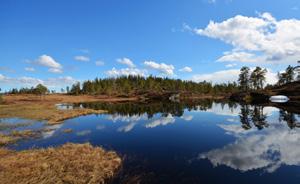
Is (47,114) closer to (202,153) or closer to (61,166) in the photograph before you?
(61,166)

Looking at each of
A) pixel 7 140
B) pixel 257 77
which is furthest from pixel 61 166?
pixel 257 77

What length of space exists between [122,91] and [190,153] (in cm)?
16405

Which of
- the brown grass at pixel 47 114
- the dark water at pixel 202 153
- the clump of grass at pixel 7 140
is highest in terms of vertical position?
the brown grass at pixel 47 114

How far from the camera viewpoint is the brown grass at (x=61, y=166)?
1434cm

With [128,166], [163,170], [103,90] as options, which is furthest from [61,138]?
[103,90]

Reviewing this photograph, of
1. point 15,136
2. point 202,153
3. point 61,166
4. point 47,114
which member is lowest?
point 202,153

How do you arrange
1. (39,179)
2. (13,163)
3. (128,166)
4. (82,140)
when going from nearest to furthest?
(39,179)
(13,163)
(128,166)
(82,140)

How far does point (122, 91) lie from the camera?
184 metres

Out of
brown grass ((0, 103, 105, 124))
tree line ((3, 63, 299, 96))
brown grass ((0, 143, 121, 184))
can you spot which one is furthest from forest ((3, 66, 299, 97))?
brown grass ((0, 143, 121, 184))

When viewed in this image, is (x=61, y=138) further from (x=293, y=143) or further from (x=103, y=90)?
(x=103, y=90)

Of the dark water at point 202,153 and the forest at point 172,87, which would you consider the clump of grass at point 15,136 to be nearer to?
the dark water at point 202,153

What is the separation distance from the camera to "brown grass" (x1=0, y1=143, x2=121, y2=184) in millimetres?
14336

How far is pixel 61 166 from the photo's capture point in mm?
16531

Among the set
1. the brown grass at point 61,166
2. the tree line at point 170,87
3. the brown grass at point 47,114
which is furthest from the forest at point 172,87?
the brown grass at point 61,166
